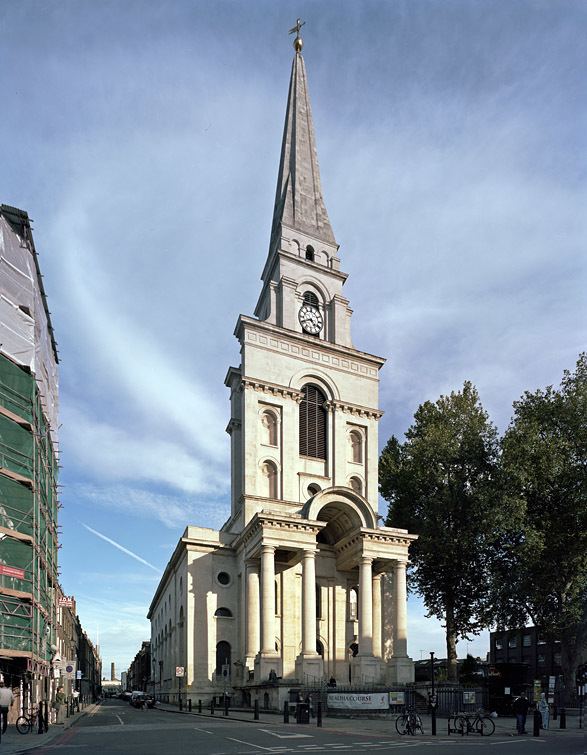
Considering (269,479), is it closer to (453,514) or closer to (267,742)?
(453,514)

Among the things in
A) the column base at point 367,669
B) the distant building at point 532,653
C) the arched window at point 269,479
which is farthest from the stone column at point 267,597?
the distant building at point 532,653

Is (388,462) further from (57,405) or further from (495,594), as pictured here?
(57,405)

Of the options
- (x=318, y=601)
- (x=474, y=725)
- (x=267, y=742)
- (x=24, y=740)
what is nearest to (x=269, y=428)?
(x=318, y=601)

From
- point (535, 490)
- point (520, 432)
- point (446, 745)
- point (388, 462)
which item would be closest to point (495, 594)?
point (535, 490)

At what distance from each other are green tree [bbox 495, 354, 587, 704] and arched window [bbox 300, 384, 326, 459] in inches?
479

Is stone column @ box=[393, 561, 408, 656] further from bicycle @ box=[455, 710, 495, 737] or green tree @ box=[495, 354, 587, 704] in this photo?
bicycle @ box=[455, 710, 495, 737]

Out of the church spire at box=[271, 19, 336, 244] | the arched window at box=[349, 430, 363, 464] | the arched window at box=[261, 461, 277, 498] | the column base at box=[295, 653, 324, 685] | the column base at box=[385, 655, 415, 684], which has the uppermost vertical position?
the church spire at box=[271, 19, 336, 244]

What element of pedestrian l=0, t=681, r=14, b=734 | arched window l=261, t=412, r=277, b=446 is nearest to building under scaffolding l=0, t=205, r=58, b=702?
pedestrian l=0, t=681, r=14, b=734

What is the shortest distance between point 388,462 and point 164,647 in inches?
1117

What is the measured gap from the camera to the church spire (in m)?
54.6

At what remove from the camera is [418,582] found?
46.8m

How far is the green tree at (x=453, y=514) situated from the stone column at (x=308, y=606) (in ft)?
30.8

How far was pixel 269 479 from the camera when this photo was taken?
146ft

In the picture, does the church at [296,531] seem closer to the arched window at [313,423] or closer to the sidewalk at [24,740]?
the arched window at [313,423]
